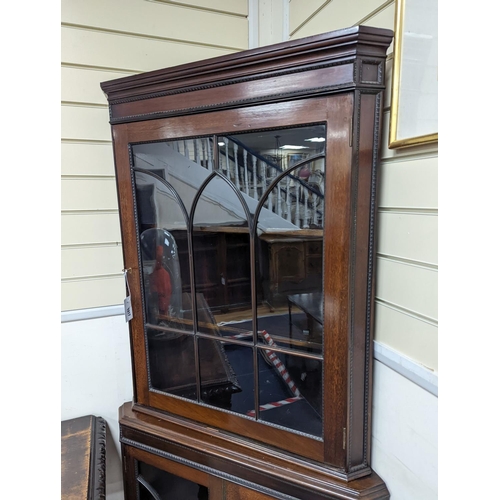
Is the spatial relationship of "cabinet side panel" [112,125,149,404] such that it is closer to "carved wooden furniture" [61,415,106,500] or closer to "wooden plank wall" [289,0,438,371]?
"carved wooden furniture" [61,415,106,500]

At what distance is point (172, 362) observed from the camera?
3.93ft

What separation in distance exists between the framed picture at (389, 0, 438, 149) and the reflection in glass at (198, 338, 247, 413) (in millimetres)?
680

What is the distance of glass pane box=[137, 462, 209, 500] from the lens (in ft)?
3.79

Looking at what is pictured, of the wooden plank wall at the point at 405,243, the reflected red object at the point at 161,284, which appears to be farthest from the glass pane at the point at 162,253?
the wooden plank wall at the point at 405,243

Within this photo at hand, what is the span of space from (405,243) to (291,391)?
19.5 inches

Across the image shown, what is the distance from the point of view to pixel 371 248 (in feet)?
2.82

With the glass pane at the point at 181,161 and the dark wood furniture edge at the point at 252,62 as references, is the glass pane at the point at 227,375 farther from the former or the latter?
the dark wood furniture edge at the point at 252,62

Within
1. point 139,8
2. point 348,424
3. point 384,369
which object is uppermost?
point 139,8

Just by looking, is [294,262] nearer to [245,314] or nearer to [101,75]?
[245,314]

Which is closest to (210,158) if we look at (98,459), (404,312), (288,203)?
(288,203)
